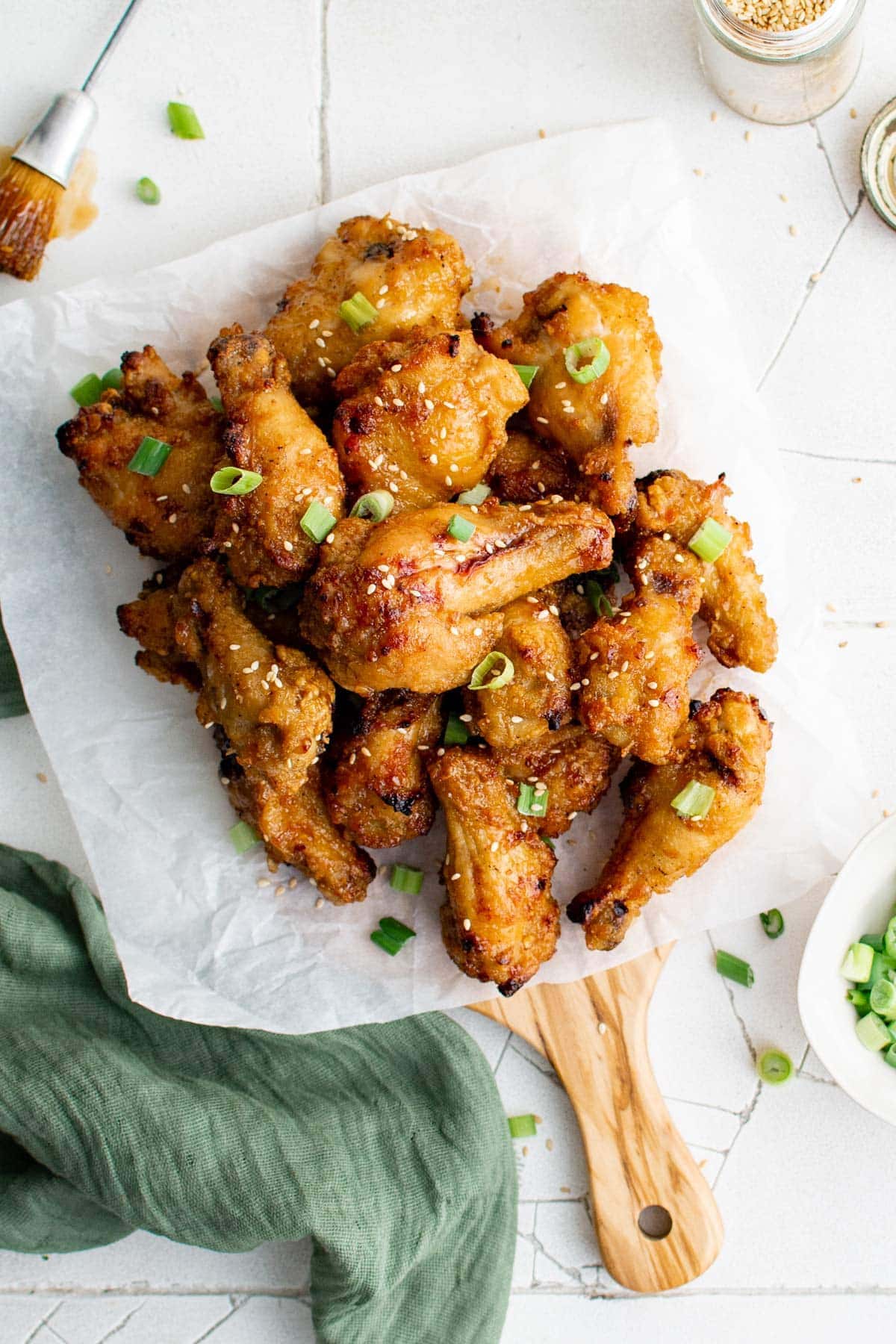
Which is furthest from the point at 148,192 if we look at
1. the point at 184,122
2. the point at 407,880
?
the point at 407,880

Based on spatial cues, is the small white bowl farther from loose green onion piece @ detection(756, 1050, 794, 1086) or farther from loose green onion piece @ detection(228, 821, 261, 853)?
loose green onion piece @ detection(228, 821, 261, 853)

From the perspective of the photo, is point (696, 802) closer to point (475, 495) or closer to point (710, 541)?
point (710, 541)

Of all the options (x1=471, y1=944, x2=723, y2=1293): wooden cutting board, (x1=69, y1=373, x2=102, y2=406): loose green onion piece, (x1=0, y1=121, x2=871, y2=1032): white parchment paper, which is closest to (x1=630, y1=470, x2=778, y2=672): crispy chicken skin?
(x1=0, y1=121, x2=871, y2=1032): white parchment paper

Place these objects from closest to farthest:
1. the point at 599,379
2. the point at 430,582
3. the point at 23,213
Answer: the point at 430,582 → the point at 599,379 → the point at 23,213

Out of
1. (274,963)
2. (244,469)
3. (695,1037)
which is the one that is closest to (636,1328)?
(695,1037)

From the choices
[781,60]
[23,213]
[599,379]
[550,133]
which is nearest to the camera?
[599,379]

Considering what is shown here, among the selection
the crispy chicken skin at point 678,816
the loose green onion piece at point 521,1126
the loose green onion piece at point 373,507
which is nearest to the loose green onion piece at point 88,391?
the loose green onion piece at point 373,507

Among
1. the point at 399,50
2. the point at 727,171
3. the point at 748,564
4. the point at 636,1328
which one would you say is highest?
the point at 399,50

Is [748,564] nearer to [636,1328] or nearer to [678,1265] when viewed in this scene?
[678,1265]
